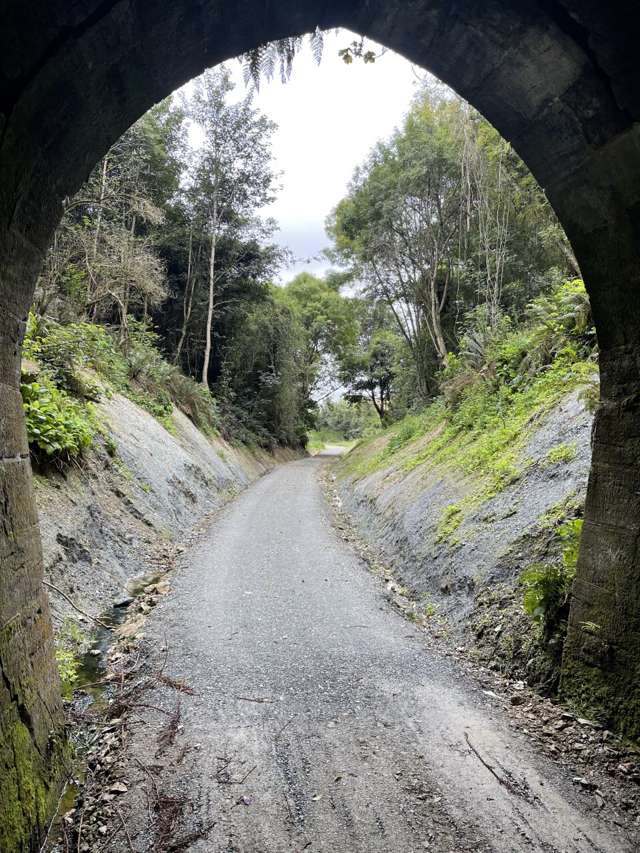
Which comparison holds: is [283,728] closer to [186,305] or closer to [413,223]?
[413,223]

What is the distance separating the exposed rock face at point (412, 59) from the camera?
2.13 metres

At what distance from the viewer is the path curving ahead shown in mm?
2398

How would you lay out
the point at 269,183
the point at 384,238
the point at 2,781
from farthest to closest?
the point at 269,183 < the point at 384,238 < the point at 2,781

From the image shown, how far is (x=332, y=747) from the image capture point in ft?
10.1

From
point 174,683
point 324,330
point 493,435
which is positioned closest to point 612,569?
point 174,683

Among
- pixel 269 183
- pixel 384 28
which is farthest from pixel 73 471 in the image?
pixel 269 183

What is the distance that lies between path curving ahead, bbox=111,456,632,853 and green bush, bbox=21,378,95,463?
249 centimetres

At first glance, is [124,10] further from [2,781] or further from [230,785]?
[230,785]

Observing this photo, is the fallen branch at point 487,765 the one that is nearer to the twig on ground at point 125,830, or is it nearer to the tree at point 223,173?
the twig on ground at point 125,830

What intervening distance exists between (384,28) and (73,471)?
20.7ft

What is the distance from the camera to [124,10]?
2141 mm

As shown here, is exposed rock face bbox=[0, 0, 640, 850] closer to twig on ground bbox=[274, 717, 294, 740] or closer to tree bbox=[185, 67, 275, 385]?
twig on ground bbox=[274, 717, 294, 740]

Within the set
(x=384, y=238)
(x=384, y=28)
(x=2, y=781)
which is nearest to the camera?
(x=2, y=781)

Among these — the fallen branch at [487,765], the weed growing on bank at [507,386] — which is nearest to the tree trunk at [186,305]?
the weed growing on bank at [507,386]
